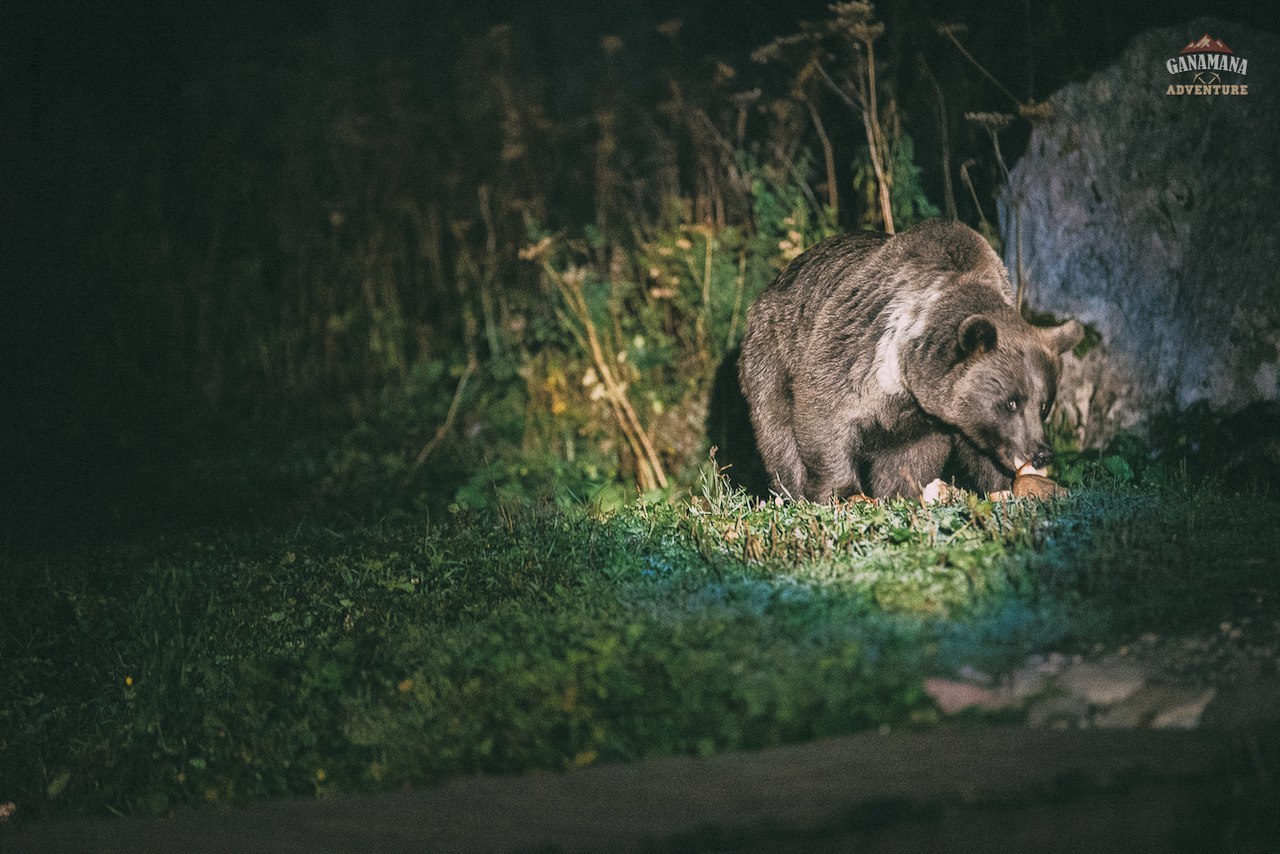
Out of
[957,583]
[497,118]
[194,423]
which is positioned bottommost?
[194,423]

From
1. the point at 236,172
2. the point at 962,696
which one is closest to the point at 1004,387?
the point at 962,696

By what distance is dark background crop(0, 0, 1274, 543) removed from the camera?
9.11 meters

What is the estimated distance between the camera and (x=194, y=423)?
10.1m

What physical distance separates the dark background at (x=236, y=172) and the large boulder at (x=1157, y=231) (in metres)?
0.80

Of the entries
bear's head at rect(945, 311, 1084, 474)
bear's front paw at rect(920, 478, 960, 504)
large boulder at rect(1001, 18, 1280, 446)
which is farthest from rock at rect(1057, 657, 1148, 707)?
large boulder at rect(1001, 18, 1280, 446)

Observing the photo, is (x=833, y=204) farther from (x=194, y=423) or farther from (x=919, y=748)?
(x=919, y=748)

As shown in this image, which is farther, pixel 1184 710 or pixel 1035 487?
pixel 1035 487

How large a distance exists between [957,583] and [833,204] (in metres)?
4.78

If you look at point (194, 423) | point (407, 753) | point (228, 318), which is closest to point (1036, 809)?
A: point (407, 753)

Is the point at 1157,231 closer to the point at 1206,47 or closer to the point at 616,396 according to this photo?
the point at 1206,47

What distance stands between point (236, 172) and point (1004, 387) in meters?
7.78

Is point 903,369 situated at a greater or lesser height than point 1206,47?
lesser

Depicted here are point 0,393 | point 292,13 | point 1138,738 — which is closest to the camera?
point 1138,738

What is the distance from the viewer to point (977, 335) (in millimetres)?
6305
